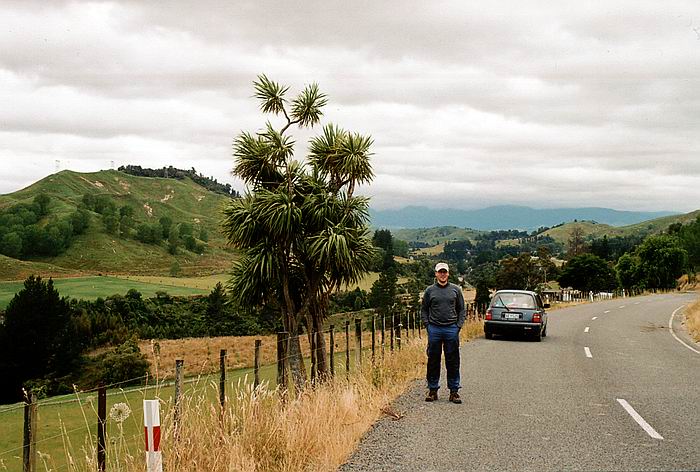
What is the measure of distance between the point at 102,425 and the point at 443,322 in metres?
5.59

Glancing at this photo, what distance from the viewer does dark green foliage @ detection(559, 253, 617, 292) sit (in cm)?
11344

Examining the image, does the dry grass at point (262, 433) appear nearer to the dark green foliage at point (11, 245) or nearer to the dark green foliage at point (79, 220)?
the dark green foliage at point (11, 245)

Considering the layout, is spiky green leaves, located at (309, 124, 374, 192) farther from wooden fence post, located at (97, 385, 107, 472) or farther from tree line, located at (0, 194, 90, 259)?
tree line, located at (0, 194, 90, 259)

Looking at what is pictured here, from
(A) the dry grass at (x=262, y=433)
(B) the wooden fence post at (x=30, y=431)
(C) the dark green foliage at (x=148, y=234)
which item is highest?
(C) the dark green foliage at (x=148, y=234)

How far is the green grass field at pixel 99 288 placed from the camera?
10775 centimetres

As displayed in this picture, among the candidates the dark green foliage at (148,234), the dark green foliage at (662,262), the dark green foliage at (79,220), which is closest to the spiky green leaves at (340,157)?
the dark green foliage at (662,262)

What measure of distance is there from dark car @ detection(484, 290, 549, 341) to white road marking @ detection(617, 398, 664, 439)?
10.6m

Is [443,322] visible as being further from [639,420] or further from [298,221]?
[298,221]

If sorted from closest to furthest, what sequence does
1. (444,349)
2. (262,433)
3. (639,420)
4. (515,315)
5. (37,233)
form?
(262,433), (639,420), (444,349), (515,315), (37,233)

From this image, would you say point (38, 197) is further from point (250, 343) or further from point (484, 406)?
point (484, 406)

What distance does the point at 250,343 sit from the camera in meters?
74.7

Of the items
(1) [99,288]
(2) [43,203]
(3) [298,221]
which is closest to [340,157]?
(3) [298,221]

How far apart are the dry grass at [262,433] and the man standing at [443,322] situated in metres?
1.64

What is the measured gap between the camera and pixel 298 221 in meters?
22.6
